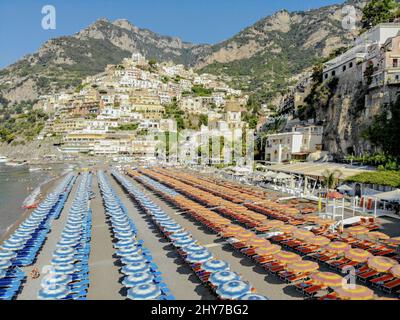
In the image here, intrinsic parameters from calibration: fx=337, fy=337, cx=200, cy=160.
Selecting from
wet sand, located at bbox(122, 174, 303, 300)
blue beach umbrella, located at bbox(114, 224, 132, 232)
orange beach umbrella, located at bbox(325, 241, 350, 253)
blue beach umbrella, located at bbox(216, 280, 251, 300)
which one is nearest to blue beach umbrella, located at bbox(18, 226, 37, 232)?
blue beach umbrella, located at bbox(114, 224, 132, 232)

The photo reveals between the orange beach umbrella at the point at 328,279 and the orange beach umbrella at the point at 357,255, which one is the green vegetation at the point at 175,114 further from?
the orange beach umbrella at the point at 328,279

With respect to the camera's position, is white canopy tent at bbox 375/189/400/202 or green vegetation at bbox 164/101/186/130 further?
green vegetation at bbox 164/101/186/130

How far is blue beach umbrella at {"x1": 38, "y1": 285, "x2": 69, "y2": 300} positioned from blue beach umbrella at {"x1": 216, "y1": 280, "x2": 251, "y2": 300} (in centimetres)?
444

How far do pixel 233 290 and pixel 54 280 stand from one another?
551cm

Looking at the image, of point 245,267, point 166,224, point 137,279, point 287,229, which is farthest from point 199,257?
point 166,224

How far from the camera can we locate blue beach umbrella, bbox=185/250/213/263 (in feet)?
38.7

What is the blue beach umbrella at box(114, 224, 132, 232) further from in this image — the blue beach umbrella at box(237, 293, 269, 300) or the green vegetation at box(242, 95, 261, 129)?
the green vegetation at box(242, 95, 261, 129)

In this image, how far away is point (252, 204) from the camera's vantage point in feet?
74.2

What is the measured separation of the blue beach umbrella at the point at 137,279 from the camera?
10.1 meters

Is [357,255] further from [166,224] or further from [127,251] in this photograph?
[166,224]

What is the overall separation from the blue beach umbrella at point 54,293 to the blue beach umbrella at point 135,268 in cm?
191

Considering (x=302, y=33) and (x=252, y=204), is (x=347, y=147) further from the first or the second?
(x=302, y=33)

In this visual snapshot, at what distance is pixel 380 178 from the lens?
2175 centimetres

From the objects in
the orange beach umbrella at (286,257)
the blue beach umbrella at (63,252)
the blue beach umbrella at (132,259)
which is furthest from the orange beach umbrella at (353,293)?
the blue beach umbrella at (63,252)
